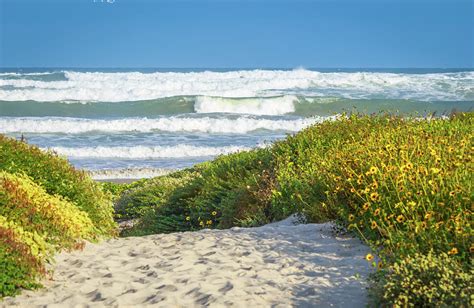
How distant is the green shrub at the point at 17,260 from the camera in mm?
6102

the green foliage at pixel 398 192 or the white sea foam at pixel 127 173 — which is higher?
the green foliage at pixel 398 192

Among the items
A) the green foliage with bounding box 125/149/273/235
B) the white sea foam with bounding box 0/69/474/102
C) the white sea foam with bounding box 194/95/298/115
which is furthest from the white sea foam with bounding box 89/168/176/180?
the white sea foam with bounding box 0/69/474/102

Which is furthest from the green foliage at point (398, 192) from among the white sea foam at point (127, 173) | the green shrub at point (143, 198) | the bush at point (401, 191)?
the white sea foam at point (127, 173)

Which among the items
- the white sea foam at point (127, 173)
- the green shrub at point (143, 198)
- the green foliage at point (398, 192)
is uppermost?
the green foliage at point (398, 192)

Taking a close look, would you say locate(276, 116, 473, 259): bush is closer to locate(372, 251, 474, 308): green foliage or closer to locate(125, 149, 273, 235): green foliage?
locate(372, 251, 474, 308): green foliage

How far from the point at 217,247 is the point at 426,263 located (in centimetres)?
289

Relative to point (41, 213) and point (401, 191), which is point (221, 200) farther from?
point (401, 191)

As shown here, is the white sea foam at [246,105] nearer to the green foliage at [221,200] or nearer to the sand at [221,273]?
the green foliage at [221,200]

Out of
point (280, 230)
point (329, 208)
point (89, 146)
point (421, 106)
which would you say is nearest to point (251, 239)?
point (280, 230)

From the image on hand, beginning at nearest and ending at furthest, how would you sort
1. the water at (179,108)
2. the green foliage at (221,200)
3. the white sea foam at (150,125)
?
the green foliage at (221,200)
the water at (179,108)
the white sea foam at (150,125)

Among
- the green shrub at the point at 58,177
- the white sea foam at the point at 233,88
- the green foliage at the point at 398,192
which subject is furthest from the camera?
the white sea foam at the point at 233,88

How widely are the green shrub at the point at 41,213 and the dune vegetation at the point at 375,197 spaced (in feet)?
7.73

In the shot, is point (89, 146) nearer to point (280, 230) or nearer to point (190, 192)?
point (190, 192)

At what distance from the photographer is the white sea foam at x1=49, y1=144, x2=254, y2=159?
88.4ft
